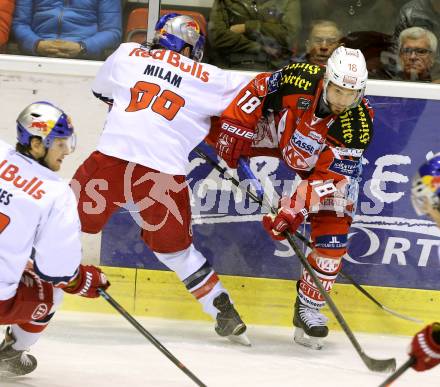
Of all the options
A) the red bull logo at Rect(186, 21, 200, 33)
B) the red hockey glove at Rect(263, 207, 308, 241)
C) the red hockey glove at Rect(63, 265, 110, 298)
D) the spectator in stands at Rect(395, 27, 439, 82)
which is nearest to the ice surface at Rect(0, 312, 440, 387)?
the red hockey glove at Rect(63, 265, 110, 298)

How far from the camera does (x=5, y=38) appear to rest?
4.77m

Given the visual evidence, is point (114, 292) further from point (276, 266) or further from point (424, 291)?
point (424, 291)

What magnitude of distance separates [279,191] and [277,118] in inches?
17.4

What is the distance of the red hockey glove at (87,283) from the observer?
11.6 ft

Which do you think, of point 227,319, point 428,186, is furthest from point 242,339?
point 428,186

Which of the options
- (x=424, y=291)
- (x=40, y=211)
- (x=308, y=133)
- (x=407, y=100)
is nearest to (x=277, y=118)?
(x=308, y=133)

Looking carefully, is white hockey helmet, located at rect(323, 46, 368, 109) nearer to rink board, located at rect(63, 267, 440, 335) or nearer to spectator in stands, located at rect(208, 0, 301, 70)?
spectator in stands, located at rect(208, 0, 301, 70)

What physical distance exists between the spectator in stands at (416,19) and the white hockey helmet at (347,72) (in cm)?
67

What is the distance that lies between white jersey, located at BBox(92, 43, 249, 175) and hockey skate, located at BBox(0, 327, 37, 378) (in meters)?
0.91

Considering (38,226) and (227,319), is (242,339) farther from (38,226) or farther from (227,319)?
(38,226)

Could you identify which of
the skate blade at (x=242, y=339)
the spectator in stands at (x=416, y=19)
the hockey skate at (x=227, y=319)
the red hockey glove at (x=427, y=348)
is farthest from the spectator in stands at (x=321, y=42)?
the red hockey glove at (x=427, y=348)

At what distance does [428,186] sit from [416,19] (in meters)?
1.95

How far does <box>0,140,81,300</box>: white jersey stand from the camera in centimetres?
325

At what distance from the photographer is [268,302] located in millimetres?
4785
